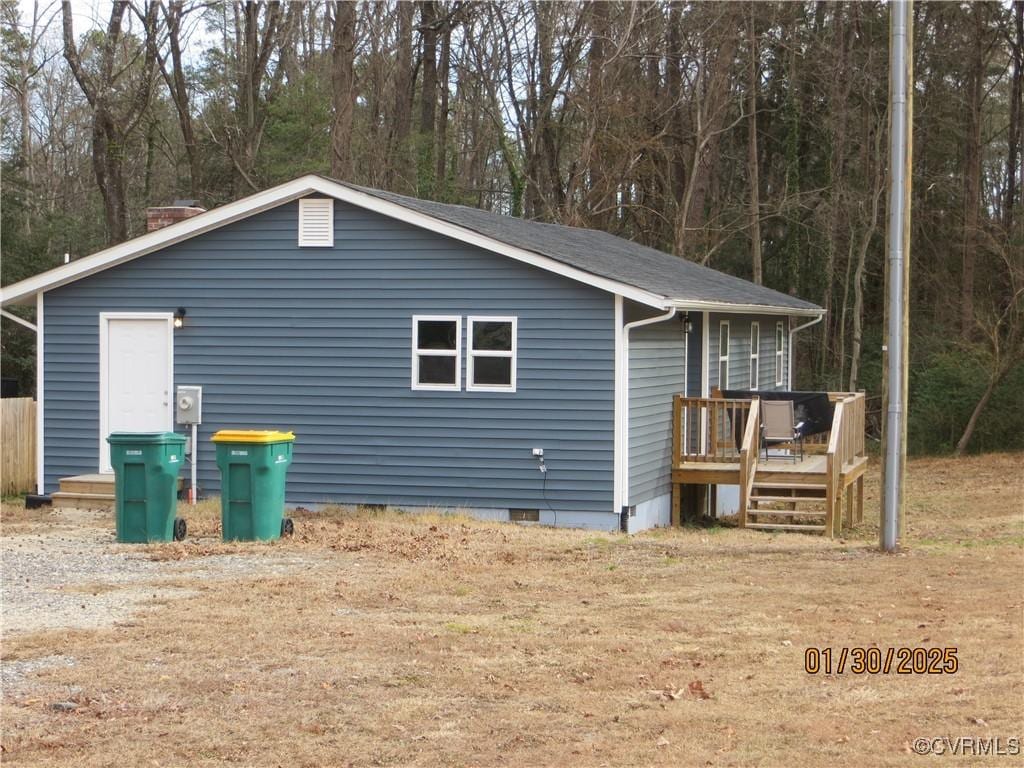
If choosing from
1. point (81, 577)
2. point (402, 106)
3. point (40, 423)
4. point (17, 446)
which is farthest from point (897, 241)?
point (402, 106)

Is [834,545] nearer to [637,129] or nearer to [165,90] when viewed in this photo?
[637,129]

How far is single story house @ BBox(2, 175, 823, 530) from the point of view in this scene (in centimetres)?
1547

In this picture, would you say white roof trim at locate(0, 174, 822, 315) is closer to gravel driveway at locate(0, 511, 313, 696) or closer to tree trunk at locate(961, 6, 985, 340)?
gravel driveway at locate(0, 511, 313, 696)

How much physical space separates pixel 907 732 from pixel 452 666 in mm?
2654

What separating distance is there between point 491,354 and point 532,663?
8097 millimetres

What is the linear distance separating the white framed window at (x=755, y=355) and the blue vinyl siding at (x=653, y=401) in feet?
15.4

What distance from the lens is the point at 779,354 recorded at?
25.1m

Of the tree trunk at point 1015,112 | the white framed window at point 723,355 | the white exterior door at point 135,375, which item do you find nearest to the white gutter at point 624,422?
the white framed window at point 723,355

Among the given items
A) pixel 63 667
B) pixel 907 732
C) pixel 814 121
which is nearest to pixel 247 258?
pixel 63 667

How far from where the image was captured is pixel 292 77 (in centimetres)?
3588

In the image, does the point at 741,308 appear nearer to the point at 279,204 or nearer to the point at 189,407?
the point at 279,204

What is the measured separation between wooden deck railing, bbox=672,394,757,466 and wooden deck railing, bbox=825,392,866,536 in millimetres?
1000

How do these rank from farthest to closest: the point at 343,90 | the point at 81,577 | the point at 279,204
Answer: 1. the point at 343,90
2. the point at 279,204
3. the point at 81,577

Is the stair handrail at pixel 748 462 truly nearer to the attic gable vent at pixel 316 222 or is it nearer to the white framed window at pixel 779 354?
the attic gable vent at pixel 316 222
